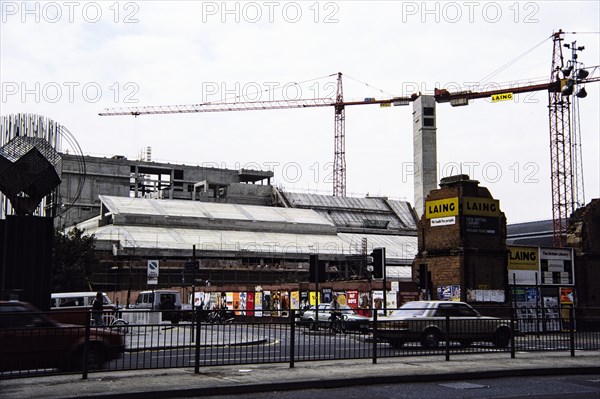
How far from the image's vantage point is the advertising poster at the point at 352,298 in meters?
45.1

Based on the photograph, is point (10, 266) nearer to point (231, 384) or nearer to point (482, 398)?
point (231, 384)

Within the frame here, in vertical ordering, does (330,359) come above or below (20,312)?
below

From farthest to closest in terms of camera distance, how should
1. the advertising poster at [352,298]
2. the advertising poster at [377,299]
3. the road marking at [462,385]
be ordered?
the advertising poster at [352,298]
the advertising poster at [377,299]
the road marking at [462,385]

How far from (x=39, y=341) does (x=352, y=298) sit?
3353cm

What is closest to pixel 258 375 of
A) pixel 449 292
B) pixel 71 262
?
pixel 449 292

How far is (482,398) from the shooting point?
1172 cm

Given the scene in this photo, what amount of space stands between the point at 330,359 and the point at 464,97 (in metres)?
104

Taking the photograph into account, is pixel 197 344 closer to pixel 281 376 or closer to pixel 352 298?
pixel 281 376

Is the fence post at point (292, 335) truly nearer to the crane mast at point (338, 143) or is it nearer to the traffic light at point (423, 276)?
the traffic light at point (423, 276)

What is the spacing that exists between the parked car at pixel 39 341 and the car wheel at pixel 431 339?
7214 millimetres

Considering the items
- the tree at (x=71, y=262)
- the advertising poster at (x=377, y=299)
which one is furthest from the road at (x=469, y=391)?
the tree at (x=71, y=262)

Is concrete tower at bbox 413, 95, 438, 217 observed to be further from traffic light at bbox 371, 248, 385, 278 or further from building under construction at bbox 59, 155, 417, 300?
traffic light at bbox 371, 248, 385, 278

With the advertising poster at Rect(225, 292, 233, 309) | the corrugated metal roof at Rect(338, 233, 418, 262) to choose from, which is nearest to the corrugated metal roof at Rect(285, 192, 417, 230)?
the corrugated metal roof at Rect(338, 233, 418, 262)

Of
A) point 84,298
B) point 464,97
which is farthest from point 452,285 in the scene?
point 464,97
